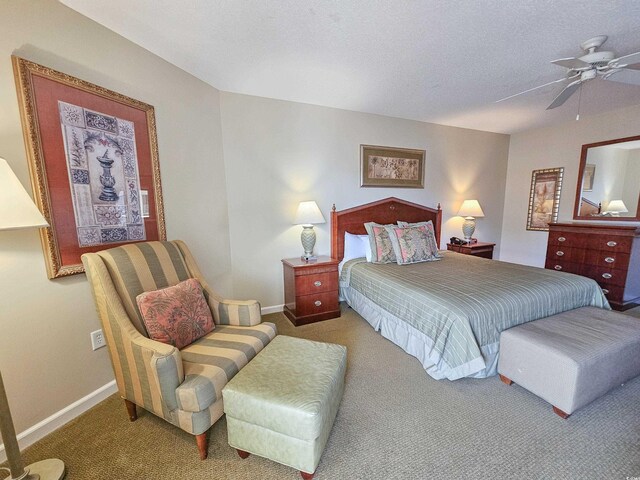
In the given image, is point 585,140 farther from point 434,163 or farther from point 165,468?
point 165,468

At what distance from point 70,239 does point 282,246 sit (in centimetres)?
193

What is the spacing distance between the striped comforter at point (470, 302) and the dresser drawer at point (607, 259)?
4.06 ft

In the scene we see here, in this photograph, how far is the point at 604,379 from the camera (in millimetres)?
1647

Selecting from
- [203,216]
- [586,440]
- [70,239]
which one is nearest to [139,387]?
[70,239]

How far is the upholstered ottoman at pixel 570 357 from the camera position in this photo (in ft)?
5.09

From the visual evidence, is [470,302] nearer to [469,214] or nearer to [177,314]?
[177,314]

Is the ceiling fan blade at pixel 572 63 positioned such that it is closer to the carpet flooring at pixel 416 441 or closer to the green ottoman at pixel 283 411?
the carpet flooring at pixel 416 441

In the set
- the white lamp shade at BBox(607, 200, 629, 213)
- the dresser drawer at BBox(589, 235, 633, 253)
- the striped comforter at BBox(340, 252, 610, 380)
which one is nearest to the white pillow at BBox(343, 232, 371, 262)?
the striped comforter at BBox(340, 252, 610, 380)

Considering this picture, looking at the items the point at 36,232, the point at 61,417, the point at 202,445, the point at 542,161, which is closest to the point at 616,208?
the point at 542,161

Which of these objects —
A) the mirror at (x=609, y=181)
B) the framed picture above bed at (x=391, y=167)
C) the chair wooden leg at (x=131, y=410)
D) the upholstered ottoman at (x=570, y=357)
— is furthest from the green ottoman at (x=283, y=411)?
the mirror at (x=609, y=181)

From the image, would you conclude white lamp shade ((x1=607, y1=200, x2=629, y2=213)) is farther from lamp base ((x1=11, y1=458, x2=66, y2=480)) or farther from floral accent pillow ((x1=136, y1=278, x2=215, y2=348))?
lamp base ((x1=11, y1=458, x2=66, y2=480))

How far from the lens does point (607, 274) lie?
3.16 meters

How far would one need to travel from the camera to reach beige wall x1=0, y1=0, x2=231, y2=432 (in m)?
1.37

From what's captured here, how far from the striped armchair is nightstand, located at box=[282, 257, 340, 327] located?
954 mm
